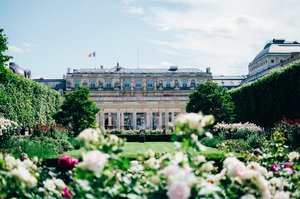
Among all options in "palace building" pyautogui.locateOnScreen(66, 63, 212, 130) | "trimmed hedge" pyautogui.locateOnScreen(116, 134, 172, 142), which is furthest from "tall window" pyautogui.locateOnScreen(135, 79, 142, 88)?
"trimmed hedge" pyautogui.locateOnScreen(116, 134, 172, 142)

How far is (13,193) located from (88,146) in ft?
2.50

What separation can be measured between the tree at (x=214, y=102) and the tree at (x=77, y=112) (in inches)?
397

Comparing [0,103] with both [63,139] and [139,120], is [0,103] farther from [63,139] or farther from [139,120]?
[139,120]

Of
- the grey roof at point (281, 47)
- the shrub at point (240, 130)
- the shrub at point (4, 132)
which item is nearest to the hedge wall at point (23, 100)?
the shrub at point (4, 132)

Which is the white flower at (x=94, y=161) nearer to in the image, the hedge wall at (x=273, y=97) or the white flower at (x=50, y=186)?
the white flower at (x=50, y=186)

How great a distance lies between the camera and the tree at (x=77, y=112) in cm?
3073

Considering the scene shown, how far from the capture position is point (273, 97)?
82.4 feet

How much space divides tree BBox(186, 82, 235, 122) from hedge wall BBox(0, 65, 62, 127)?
1308 centimetres

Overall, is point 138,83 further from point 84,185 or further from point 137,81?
point 84,185

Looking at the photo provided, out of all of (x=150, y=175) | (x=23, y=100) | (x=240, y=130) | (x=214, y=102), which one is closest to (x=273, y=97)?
(x=240, y=130)

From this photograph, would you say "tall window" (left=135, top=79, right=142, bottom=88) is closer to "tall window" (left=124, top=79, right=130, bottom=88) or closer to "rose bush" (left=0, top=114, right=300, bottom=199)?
"tall window" (left=124, top=79, right=130, bottom=88)

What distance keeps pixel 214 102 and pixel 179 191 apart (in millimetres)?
32748

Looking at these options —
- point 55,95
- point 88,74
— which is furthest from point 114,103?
point 55,95

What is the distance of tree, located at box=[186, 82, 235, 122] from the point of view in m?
33.8
